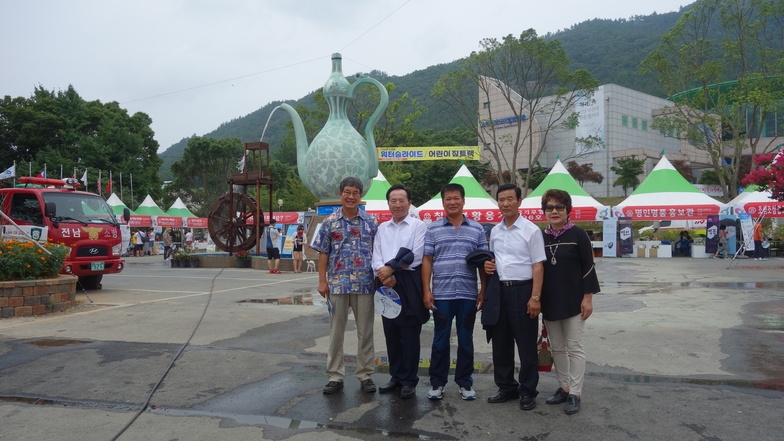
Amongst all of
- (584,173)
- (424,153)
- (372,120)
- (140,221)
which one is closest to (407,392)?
(372,120)

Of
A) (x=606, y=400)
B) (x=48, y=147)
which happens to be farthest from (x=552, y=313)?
(x=48, y=147)

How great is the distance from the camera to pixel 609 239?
899 inches

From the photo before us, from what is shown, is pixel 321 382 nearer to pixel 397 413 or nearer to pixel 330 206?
pixel 397 413

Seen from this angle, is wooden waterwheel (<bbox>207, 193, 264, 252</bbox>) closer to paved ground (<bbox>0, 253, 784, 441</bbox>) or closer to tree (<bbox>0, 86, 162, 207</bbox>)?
paved ground (<bbox>0, 253, 784, 441</bbox>)

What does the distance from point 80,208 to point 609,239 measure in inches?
771

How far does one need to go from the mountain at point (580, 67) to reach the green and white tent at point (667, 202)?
41.1m

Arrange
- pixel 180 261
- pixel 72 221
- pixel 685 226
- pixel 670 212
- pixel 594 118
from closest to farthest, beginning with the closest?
pixel 72 221 → pixel 180 261 → pixel 670 212 → pixel 685 226 → pixel 594 118

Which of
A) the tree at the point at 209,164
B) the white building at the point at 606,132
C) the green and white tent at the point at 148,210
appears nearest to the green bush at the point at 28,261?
the green and white tent at the point at 148,210

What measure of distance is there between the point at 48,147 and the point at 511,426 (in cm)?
4211

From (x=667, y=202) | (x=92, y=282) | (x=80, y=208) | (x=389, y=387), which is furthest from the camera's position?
(x=667, y=202)

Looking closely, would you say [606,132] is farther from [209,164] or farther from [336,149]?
[336,149]

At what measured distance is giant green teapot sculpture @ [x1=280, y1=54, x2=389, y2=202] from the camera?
15.7 m

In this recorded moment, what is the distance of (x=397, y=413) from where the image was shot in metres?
3.66

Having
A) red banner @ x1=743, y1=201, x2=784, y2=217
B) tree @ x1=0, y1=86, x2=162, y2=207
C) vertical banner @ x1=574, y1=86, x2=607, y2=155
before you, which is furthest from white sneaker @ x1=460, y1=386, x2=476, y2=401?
vertical banner @ x1=574, y1=86, x2=607, y2=155
